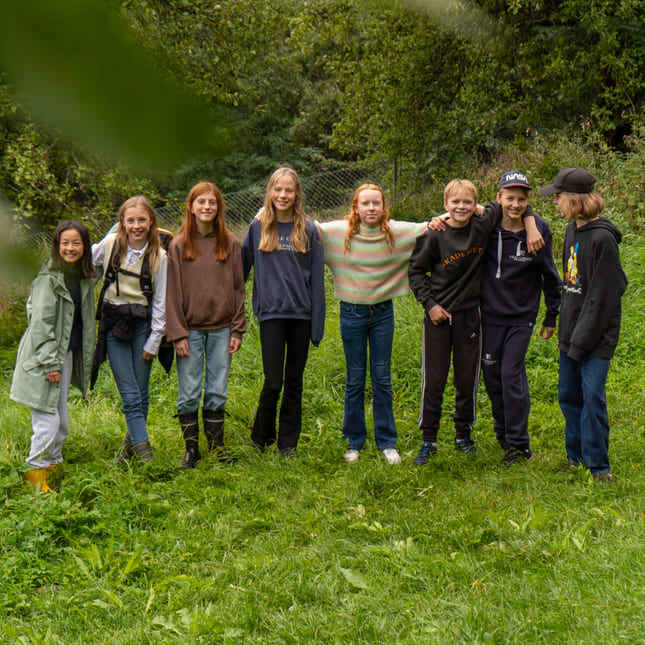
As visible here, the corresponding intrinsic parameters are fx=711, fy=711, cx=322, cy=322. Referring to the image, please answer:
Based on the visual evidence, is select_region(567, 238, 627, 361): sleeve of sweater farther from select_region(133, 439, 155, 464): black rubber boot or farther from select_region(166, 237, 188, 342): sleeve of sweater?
select_region(133, 439, 155, 464): black rubber boot

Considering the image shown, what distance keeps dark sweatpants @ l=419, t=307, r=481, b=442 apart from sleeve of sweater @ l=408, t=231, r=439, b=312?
0.56ft

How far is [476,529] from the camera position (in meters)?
3.41

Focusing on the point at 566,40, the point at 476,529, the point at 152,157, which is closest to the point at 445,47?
the point at 566,40

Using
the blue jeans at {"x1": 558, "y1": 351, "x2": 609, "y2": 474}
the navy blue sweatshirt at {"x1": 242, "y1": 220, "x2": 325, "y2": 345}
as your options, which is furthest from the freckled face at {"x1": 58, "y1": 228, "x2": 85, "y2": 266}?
the blue jeans at {"x1": 558, "y1": 351, "x2": 609, "y2": 474}

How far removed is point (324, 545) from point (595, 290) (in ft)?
6.32

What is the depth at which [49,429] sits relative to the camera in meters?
4.18

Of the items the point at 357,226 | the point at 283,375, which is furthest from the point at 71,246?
the point at 357,226

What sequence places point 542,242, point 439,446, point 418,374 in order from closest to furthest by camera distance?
1. point 542,242
2. point 439,446
3. point 418,374

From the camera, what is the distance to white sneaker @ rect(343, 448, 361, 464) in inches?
181

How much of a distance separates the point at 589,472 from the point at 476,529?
0.94 metres

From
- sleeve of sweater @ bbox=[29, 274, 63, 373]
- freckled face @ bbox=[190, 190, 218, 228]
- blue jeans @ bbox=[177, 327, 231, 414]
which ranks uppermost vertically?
freckled face @ bbox=[190, 190, 218, 228]

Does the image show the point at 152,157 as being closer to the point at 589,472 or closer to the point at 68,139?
the point at 68,139

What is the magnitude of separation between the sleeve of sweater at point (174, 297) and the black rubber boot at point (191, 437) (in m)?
0.55

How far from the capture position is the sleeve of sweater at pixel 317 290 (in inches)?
177
